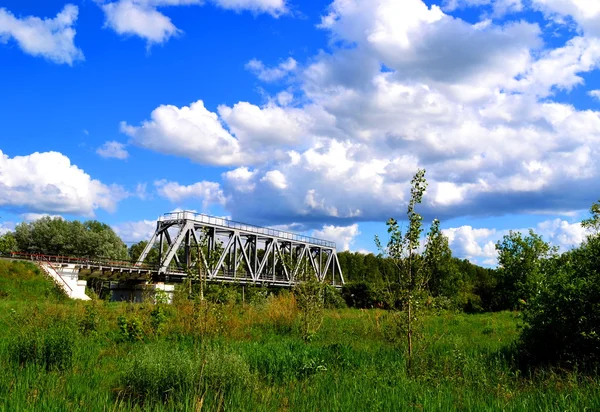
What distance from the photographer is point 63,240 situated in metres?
71.8

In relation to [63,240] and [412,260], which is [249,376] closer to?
[412,260]

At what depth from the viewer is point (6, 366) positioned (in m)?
8.54

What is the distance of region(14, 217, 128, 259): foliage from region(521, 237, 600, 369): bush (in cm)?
6744

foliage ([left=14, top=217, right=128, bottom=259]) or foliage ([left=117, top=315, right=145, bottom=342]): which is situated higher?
foliage ([left=14, top=217, right=128, bottom=259])

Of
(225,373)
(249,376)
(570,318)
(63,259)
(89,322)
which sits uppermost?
(63,259)

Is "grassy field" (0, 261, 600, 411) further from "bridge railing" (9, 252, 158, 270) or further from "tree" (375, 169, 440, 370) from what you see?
"bridge railing" (9, 252, 158, 270)

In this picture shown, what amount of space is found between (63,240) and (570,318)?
7379 cm

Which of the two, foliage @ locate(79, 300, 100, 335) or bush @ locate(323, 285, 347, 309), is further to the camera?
bush @ locate(323, 285, 347, 309)

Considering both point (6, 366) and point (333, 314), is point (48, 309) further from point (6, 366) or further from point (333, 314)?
point (333, 314)

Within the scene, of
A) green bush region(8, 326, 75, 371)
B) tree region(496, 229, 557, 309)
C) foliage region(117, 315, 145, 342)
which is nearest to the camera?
green bush region(8, 326, 75, 371)

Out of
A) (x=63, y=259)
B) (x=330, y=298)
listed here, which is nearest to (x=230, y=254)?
(x=63, y=259)

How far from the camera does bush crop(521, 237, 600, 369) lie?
936cm

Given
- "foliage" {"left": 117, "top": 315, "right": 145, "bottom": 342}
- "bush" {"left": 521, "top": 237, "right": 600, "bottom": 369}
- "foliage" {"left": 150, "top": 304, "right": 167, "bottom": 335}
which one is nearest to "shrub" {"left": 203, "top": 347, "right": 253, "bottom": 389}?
"foliage" {"left": 117, "top": 315, "right": 145, "bottom": 342}

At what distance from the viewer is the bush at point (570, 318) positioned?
30.7 feet
